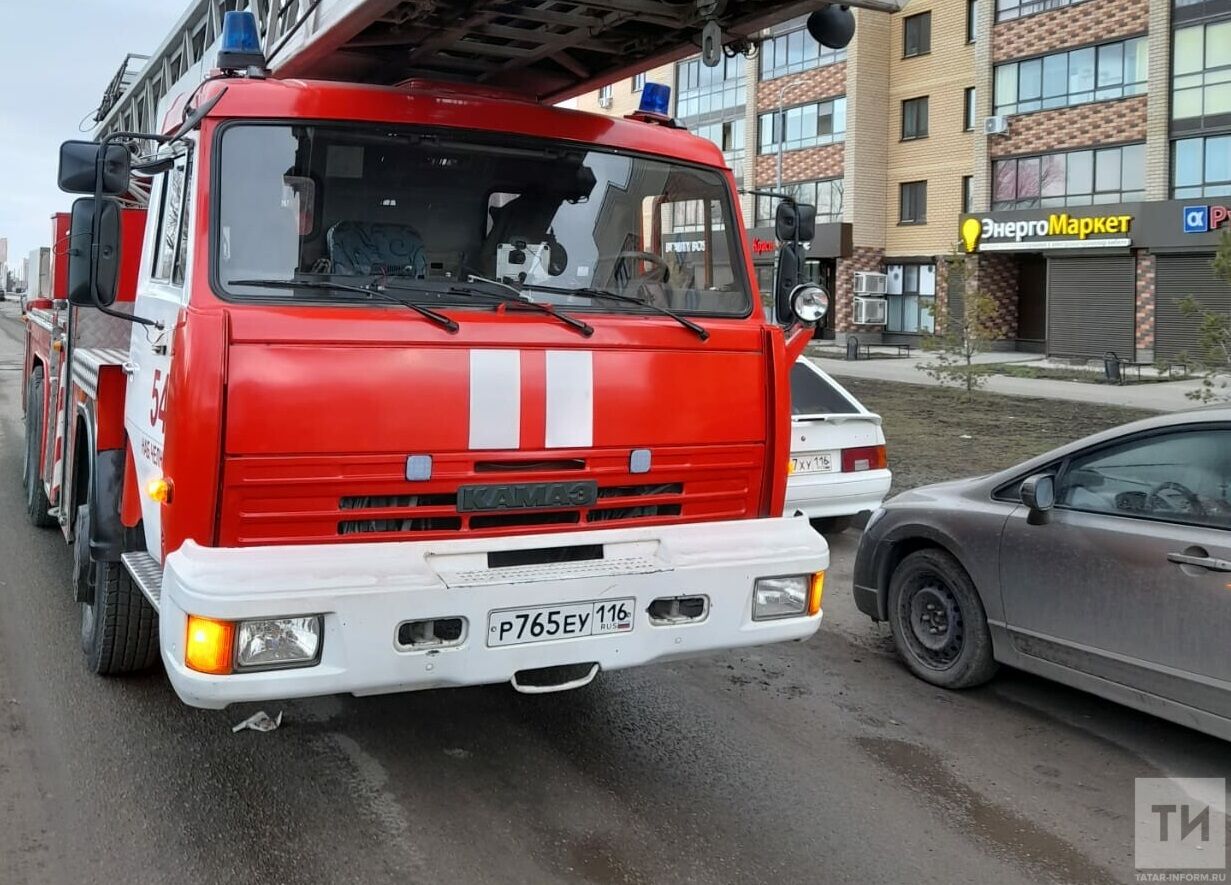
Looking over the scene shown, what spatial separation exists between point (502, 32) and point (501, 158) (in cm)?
61

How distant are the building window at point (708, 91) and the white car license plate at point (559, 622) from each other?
41597mm

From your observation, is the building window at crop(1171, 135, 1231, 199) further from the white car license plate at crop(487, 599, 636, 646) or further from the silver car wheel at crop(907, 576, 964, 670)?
the white car license plate at crop(487, 599, 636, 646)

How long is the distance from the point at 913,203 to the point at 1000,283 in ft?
16.9

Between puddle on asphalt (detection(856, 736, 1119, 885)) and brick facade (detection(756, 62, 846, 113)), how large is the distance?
125ft

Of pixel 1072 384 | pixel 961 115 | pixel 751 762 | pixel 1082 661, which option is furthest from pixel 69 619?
pixel 961 115

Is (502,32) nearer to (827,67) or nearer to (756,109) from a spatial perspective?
(827,67)

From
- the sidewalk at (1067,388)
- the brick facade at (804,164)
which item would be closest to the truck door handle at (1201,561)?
the sidewalk at (1067,388)

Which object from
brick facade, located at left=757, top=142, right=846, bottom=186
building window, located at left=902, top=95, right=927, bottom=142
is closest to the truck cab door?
building window, located at left=902, top=95, right=927, bottom=142

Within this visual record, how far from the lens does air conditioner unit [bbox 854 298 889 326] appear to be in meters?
38.6

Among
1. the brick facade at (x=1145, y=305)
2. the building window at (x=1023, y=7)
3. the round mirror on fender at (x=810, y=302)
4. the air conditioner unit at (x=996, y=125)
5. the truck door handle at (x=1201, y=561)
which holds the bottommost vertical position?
the truck door handle at (x=1201, y=561)

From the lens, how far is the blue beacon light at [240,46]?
4020 mm

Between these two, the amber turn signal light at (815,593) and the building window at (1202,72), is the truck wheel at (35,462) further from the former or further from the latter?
the building window at (1202,72)

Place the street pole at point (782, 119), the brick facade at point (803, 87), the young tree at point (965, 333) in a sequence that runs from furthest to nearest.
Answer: the street pole at point (782, 119)
the brick facade at point (803, 87)
the young tree at point (965, 333)

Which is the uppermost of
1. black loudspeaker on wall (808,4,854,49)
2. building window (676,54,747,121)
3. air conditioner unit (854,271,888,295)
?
building window (676,54,747,121)
